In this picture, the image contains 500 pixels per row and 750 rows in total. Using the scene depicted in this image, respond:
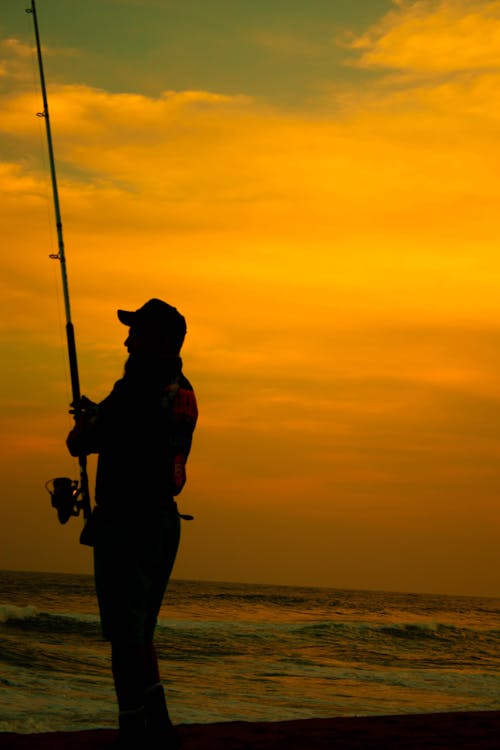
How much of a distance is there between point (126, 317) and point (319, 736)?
2.64 m

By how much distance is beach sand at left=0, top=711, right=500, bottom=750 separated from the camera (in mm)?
4613

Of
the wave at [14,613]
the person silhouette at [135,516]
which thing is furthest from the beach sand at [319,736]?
the wave at [14,613]

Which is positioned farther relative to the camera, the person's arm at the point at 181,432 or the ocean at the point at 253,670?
the ocean at the point at 253,670

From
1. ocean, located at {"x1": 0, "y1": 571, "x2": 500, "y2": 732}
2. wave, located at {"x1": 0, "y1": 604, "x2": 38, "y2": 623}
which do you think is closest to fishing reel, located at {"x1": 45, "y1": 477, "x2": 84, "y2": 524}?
ocean, located at {"x1": 0, "y1": 571, "x2": 500, "y2": 732}

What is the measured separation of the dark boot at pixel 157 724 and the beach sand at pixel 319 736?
2.54ft

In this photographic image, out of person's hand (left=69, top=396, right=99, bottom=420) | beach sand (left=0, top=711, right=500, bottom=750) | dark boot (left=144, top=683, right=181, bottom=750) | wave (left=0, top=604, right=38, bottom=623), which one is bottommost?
wave (left=0, top=604, right=38, bottom=623)

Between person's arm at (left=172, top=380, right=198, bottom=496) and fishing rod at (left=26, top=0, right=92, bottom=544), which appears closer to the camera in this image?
person's arm at (left=172, top=380, right=198, bottom=496)

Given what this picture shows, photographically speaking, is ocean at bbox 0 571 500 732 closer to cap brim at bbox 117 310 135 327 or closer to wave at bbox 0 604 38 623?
wave at bbox 0 604 38 623

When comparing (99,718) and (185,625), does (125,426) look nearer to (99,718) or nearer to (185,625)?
(99,718)

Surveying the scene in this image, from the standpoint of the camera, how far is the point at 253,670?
1173 centimetres

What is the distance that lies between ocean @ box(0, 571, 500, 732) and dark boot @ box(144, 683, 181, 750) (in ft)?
8.67

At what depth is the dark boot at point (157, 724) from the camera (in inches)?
141

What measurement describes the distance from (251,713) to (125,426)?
4375 mm

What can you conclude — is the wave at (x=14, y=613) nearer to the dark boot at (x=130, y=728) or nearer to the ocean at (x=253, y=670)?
the ocean at (x=253, y=670)
